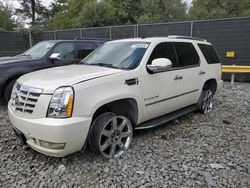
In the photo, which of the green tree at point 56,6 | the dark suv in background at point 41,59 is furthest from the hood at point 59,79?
the green tree at point 56,6

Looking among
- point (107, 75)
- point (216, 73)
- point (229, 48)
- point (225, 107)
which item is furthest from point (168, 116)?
point (229, 48)

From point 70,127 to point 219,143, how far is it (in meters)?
2.47

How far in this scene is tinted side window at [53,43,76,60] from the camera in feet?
20.3

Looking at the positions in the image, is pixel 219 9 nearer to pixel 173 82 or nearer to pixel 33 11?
pixel 173 82

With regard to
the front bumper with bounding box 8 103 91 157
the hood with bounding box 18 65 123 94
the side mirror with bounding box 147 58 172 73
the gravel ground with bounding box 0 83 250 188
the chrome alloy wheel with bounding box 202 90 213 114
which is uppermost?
the side mirror with bounding box 147 58 172 73

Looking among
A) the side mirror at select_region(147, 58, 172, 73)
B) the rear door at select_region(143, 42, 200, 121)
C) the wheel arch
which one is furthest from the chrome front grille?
the wheel arch

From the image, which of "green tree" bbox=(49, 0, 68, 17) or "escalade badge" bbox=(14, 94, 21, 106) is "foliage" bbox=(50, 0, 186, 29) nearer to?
"green tree" bbox=(49, 0, 68, 17)

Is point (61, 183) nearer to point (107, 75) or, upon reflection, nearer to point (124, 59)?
point (107, 75)

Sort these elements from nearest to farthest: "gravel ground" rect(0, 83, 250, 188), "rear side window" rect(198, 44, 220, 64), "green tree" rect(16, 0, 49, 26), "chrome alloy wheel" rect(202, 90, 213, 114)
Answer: "gravel ground" rect(0, 83, 250, 188), "rear side window" rect(198, 44, 220, 64), "chrome alloy wheel" rect(202, 90, 213, 114), "green tree" rect(16, 0, 49, 26)

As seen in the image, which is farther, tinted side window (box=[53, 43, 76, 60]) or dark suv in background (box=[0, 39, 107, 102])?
tinted side window (box=[53, 43, 76, 60])

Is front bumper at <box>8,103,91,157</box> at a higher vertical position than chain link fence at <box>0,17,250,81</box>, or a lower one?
lower

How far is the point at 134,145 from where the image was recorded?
3.52m

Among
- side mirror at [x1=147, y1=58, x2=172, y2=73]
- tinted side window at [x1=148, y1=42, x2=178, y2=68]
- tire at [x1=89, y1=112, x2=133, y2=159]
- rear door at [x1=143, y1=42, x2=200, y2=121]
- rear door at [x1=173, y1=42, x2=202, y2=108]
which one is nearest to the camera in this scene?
tire at [x1=89, y1=112, x2=133, y2=159]

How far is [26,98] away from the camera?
2783 mm
